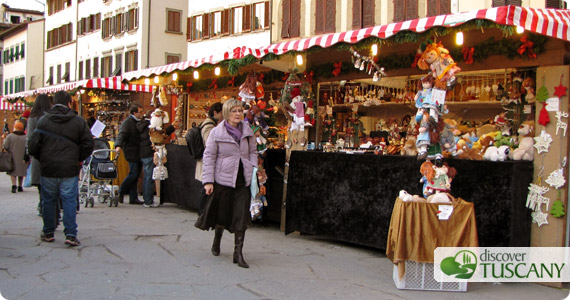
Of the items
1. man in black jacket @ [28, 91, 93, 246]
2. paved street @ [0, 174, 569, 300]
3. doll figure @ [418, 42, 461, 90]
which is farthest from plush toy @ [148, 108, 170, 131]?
doll figure @ [418, 42, 461, 90]

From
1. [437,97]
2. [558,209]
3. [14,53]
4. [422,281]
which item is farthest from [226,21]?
[14,53]

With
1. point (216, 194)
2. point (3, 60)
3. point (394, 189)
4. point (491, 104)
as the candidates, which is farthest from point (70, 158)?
point (3, 60)

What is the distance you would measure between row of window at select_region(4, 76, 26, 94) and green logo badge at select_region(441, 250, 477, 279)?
5299cm

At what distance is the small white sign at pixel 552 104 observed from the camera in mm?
5969

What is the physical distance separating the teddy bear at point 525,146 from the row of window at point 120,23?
3027 centimetres

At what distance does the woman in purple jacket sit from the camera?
618cm

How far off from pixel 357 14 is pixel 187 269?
14.9 m

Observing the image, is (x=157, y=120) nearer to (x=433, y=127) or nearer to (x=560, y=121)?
(x=433, y=127)

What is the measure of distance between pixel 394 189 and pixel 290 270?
159 cm

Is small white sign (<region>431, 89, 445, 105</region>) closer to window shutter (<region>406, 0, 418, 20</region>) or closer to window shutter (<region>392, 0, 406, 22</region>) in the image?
window shutter (<region>406, 0, 418, 20</region>)

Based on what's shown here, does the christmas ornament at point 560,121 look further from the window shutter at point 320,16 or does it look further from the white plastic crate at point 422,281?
the window shutter at point 320,16

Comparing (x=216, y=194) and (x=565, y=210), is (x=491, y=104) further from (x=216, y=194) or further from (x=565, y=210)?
(x=216, y=194)

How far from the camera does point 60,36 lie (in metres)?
44.4

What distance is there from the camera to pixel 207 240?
7617 mm
